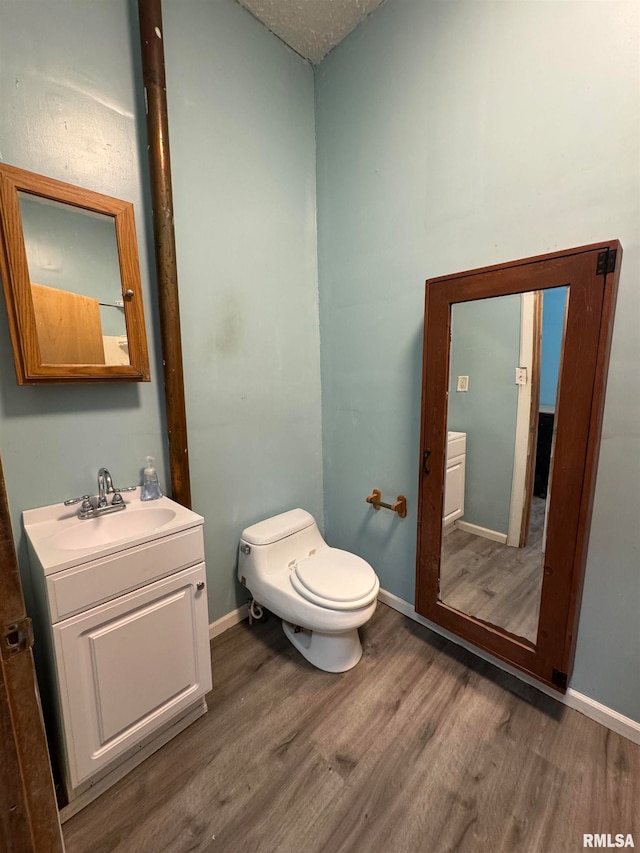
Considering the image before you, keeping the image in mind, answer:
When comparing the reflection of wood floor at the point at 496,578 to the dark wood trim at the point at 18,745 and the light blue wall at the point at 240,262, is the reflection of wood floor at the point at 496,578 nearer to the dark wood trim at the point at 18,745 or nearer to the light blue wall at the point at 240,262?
the light blue wall at the point at 240,262

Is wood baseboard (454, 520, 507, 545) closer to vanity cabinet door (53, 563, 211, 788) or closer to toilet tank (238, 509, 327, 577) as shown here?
toilet tank (238, 509, 327, 577)

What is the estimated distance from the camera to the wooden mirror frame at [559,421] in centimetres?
110

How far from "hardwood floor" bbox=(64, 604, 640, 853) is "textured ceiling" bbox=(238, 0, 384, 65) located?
2941mm

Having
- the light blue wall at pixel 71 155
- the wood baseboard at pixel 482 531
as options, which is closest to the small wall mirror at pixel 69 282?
the light blue wall at pixel 71 155

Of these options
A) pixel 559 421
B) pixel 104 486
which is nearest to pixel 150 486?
pixel 104 486

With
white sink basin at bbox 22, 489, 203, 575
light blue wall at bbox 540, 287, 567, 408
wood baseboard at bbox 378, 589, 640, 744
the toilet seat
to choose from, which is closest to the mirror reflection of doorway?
light blue wall at bbox 540, 287, 567, 408

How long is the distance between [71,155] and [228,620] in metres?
2.07

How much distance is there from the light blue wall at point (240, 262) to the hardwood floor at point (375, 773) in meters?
0.60

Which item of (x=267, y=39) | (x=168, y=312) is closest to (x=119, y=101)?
(x=168, y=312)

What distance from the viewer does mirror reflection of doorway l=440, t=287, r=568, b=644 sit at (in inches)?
50.5

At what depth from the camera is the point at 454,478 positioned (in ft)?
5.12

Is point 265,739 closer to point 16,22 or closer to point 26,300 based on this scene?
point 26,300

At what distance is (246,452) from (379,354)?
853mm

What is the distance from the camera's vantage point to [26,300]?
3.69 feet
